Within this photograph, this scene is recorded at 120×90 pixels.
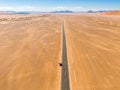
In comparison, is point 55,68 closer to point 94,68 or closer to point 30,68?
point 30,68

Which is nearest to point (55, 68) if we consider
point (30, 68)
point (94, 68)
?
point (30, 68)

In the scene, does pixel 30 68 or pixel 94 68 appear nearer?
pixel 94 68

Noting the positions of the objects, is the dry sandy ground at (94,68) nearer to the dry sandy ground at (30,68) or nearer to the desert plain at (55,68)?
the desert plain at (55,68)

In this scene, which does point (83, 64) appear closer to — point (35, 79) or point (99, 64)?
point (99, 64)

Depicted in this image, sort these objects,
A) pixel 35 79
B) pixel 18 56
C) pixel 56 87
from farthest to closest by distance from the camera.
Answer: pixel 18 56
pixel 35 79
pixel 56 87

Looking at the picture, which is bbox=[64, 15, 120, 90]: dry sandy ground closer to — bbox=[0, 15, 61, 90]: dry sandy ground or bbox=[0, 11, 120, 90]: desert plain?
bbox=[0, 11, 120, 90]: desert plain

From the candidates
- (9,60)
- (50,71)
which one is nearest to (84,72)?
(50,71)

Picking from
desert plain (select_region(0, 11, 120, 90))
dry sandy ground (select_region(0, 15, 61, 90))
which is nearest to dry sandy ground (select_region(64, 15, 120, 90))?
desert plain (select_region(0, 11, 120, 90))

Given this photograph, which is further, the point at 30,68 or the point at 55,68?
the point at 30,68

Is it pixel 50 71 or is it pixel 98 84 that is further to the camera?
pixel 50 71

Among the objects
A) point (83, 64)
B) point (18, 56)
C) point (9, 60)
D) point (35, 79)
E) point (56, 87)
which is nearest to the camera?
point (56, 87)

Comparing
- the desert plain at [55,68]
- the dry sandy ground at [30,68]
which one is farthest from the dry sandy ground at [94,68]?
the dry sandy ground at [30,68]
